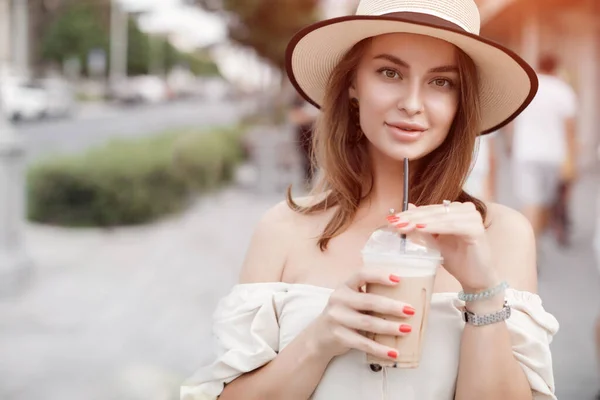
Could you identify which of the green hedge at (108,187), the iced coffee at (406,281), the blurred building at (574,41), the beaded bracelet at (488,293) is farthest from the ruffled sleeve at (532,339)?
the blurred building at (574,41)

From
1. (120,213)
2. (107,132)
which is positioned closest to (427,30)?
(120,213)

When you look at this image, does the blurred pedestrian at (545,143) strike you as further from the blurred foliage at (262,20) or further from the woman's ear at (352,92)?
the blurred foliage at (262,20)

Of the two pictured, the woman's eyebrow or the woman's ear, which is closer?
the woman's eyebrow

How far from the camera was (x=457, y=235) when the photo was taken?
4.79 feet

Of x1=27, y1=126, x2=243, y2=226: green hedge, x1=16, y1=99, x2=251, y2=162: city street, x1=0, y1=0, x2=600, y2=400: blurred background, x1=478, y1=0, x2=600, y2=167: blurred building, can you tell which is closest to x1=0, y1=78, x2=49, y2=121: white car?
x1=16, y1=99, x2=251, y2=162: city street

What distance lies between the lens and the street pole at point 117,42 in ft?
203

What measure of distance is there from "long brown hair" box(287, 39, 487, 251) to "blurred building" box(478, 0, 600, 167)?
1229cm

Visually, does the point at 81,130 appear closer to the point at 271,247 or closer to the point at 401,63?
the point at 271,247

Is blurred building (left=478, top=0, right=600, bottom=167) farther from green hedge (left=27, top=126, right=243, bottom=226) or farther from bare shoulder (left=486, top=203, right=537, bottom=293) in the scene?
bare shoulder (left=486, top=203, right=537, bottom=293)

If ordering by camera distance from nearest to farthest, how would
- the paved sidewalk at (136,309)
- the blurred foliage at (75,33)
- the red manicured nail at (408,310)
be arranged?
the red manicured nail at (408,310) < the paved sidewalk at (136,309) < the blurred foliage at (75,33)

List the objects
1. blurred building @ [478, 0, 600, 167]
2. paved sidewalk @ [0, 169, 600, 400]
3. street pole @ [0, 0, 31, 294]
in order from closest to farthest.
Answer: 1. paved sidewalk @ [0, 169, 600, 400]
2. street pole @ [0, 0, 31, 294]
3. blurred building @ [478, 0, 600, 167]

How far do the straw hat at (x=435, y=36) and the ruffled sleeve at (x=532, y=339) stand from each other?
46 cm

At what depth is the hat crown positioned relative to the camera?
165cm

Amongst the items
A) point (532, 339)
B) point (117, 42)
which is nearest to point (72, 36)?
point (117, 42)
